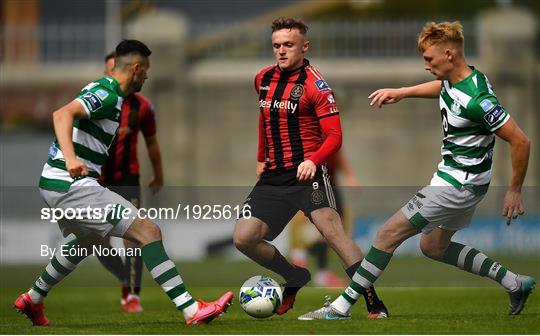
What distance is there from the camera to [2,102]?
90.1 ft

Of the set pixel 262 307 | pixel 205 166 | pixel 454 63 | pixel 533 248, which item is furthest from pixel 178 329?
pixel 205 166

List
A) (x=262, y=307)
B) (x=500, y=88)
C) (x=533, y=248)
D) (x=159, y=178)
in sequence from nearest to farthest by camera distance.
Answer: (x=262, y=307) → (x=159, y=178) → (x=533, y=248) → (x=500, y=88)

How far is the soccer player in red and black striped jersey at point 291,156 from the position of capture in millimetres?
8695

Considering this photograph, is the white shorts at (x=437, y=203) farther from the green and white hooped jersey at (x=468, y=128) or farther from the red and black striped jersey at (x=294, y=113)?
the red and black striped jersey at (x=294, y=113)

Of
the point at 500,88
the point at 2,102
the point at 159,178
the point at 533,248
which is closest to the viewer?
the point at 159,178

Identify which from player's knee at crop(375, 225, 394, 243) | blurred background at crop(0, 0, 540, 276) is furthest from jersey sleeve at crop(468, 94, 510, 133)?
blurred background at crop(0, 0, 540, 276)

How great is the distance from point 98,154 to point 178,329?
144 cm

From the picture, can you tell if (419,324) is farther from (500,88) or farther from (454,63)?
(500,88)

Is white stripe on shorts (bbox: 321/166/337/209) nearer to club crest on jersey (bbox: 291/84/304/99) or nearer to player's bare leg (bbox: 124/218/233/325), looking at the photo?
club crest on jersey (bbox: 291/84/304/99)

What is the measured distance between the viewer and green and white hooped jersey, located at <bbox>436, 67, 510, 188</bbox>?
8.04 meters

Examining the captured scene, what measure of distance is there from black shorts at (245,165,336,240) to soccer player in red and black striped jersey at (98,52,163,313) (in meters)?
2.09

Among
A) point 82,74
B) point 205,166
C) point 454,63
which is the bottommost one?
point 205,166

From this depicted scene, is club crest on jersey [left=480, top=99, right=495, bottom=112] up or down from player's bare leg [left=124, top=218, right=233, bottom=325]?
up

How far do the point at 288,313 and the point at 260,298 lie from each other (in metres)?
1.04
